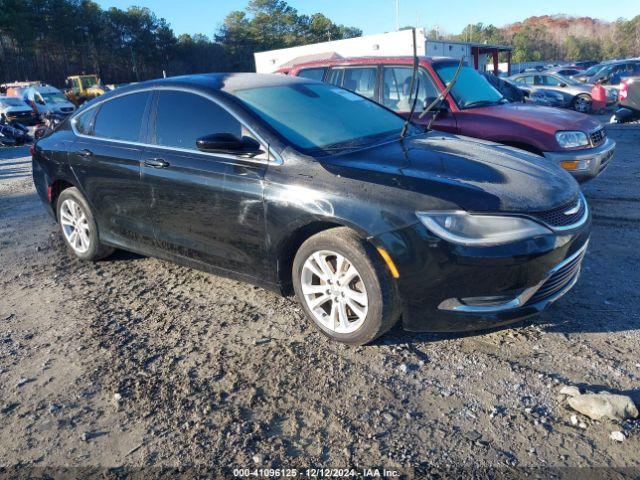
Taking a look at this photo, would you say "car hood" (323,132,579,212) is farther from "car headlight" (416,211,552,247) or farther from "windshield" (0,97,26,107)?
"windshield" (0,97,26,107)

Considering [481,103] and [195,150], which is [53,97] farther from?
[195,150]

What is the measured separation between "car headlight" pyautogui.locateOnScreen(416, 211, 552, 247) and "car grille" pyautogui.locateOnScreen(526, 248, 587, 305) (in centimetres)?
38

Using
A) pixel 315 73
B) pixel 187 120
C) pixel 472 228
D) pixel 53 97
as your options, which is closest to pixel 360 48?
pixel 53 97

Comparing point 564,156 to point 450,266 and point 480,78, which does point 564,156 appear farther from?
point 450,266

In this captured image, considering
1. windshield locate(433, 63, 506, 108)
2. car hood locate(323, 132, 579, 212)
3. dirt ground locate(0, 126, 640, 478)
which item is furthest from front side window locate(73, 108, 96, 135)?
windshield locate(433, 63, 506, 108)

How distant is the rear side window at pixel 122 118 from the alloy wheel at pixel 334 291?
6.67 ft

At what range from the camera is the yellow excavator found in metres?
34.2

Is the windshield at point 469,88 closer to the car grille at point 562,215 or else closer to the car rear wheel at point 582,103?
the car grille at point 562,215

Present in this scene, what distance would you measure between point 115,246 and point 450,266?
3.15 meters

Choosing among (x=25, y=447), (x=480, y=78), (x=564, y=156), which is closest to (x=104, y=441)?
(x=25, y=447)

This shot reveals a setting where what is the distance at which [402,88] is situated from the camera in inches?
275

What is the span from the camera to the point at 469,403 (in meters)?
2.82

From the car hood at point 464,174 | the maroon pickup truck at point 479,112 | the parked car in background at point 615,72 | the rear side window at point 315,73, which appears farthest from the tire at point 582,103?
the car hood at point 464,174

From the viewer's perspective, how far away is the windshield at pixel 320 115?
12.5 feet
